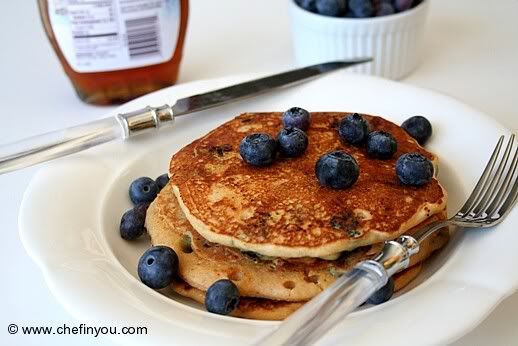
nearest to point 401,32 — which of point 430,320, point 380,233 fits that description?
point 380,233

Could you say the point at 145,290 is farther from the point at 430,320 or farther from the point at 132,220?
the point at 430,320

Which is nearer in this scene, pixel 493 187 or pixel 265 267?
pixel 265 267

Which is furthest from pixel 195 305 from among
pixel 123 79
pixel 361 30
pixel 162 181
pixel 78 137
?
pixel 361 30

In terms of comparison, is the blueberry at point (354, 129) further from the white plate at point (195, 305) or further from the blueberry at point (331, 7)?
the blueberry at point (331, 7)

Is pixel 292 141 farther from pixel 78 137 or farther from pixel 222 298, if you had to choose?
pixel 78 137

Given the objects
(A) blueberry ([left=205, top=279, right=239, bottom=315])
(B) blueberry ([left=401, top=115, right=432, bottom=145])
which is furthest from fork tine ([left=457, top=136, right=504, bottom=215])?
(A) blueberry ([left=205, top=279, right=239, bottom=315])

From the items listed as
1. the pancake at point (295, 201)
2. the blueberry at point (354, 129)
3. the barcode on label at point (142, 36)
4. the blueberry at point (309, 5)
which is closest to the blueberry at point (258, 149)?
the pancake at point (295, 201)
